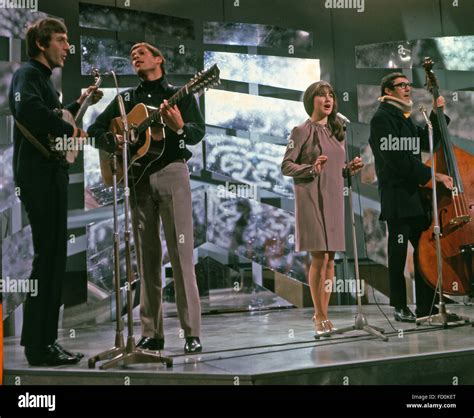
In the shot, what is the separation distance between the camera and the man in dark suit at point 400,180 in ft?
15.4

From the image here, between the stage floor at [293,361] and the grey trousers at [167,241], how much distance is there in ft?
0.75

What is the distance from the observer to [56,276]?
3605 mm

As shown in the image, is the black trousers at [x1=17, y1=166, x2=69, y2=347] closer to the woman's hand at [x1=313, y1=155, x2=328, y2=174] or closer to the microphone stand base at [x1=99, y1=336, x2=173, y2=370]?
the microphone stand base at [x1=99, y1=336, x2=173, y2=370]

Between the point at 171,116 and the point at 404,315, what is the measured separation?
242 cm

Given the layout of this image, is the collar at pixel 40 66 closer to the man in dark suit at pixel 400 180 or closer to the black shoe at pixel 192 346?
the black shoe at pixel 192 346

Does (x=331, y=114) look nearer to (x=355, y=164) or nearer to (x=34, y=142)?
(x=355, y=164)

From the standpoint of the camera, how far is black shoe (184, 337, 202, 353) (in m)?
3.69

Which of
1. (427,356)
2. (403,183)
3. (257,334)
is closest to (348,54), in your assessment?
(403,183)

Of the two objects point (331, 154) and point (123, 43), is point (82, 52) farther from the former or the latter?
point (331, 154)

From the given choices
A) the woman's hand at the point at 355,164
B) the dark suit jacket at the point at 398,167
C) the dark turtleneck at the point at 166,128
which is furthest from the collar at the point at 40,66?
the dark suit jacket at the point at 398,167

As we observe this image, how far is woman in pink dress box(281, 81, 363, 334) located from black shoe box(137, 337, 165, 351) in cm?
100

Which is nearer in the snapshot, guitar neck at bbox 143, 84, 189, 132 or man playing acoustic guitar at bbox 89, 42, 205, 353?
guitar neck at bbox 143, 84, 189, 132

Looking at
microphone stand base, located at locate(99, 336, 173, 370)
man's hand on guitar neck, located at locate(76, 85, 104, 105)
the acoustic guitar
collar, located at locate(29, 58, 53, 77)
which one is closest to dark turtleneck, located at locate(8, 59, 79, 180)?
collar, located at locate(29, 58, 53, 77)

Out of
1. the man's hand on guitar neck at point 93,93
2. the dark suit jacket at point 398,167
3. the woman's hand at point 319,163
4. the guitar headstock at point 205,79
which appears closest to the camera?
the guitar headstock at point 205,79
